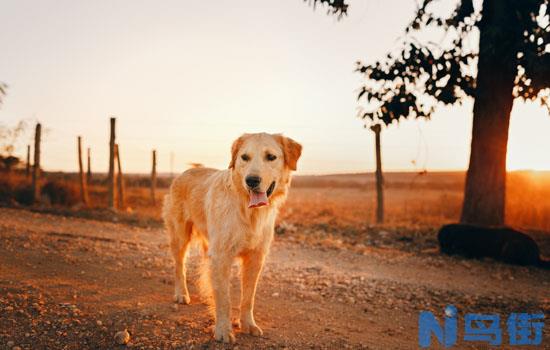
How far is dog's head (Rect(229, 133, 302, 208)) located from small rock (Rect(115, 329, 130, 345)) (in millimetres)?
1674

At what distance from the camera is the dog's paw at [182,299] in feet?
17.9

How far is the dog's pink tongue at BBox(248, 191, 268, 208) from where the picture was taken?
414 centimetres

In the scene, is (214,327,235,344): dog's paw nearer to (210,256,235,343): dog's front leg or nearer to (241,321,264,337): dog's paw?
(210,256,235,343): dog's front leg

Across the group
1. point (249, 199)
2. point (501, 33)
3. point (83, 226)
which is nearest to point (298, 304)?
point (249, 199)

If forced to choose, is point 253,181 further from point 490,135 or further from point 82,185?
point 82,185

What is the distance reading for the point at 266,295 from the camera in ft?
20.2

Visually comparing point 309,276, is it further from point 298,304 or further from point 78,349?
point 78,349

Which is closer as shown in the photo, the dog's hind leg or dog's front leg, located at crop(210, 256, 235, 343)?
dog's front leg, located at crop(210, 256, 235, 343)

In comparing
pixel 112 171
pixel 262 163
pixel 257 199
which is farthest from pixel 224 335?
pixel 112 171

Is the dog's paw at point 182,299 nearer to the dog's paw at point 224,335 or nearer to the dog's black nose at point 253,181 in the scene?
the dog's paw at point 224,335

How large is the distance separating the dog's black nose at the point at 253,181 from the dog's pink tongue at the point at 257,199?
0.57 ft

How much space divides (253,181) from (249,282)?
1281 millimetres

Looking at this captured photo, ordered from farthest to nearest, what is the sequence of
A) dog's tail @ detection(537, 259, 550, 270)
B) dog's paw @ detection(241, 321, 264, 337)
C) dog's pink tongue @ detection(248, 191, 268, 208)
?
dog's tail @ detection(537, 259, 550, 270) → dog's paw @ detection(241, 321, 264, 337) → dog's pink tongue @ detection(248, 191, 268, 208)

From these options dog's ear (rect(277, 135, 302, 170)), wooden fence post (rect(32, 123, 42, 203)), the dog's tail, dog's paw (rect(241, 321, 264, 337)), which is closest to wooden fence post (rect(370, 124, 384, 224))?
the dog's tail
